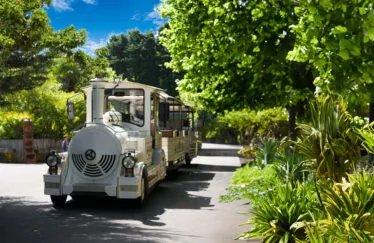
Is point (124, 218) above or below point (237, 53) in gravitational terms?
below

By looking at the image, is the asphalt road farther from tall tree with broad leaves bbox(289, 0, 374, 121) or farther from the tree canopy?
the tree canopy

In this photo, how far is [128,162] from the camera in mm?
12031

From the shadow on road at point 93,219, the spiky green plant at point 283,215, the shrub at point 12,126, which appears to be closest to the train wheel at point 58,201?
the shadow on road at point 93,219

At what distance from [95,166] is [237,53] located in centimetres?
620

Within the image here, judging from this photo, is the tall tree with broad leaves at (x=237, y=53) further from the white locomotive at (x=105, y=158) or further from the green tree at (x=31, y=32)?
the green tree at (x=31, y=32)

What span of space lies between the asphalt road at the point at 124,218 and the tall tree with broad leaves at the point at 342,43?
3529 mm

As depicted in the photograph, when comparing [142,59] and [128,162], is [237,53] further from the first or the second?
[142,59]

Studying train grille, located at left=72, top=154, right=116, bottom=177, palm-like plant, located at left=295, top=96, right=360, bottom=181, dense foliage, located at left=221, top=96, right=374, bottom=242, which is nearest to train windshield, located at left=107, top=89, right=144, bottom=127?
train grille, located at left=72, top=154, right=116, bottom=177

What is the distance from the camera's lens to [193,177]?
20.7 meters

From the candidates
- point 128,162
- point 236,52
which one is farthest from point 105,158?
point 236,52

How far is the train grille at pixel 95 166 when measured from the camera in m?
12.3

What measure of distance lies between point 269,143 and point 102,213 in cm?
811

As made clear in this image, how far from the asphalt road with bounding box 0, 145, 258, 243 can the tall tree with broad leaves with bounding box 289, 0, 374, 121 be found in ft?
11.6

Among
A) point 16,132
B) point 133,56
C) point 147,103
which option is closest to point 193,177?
point 147,103
